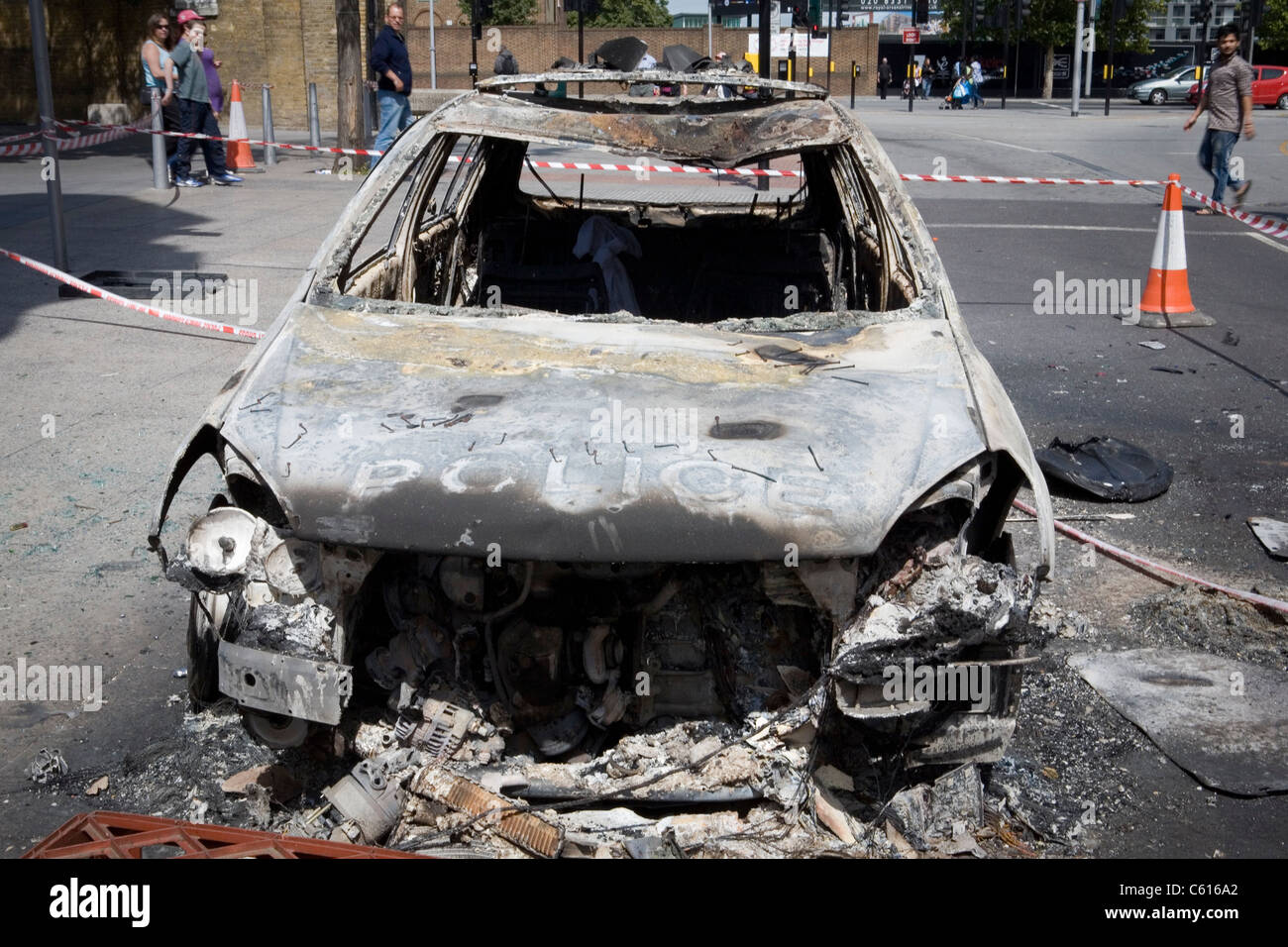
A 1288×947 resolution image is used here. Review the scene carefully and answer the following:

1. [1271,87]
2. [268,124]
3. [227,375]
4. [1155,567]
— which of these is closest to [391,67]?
[268,124]

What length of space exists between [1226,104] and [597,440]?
13040 millimetres

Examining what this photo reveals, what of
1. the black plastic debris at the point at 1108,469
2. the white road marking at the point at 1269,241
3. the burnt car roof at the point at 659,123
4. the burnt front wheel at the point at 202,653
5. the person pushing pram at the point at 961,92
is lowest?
the black plastic debris at the point at 1108,469

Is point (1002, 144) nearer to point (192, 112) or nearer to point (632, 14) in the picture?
point (192, 112)

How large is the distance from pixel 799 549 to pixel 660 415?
553 millimetres

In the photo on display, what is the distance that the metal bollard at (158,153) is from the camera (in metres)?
14.5

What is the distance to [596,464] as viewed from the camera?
2891mm

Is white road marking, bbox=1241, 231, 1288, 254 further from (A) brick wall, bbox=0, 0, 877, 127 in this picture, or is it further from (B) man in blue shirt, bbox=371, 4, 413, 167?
(A) brick wall, bbox=0, 0, 877, 127

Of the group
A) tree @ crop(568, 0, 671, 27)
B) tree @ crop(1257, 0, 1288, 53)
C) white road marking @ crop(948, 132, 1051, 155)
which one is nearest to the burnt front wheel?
white road marking @ crop(948, 132, 1051, 155)

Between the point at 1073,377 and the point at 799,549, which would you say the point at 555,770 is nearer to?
the point at 799,549

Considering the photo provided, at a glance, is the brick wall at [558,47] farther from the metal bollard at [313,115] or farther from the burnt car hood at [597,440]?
the burnt car hood at [597,440]

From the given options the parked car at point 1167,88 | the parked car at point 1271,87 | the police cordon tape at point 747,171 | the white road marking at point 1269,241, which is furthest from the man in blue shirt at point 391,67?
the parked car at point 1167,88

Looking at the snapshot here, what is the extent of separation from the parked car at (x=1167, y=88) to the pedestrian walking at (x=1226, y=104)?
31.6 metres

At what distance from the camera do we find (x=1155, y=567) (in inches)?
199
